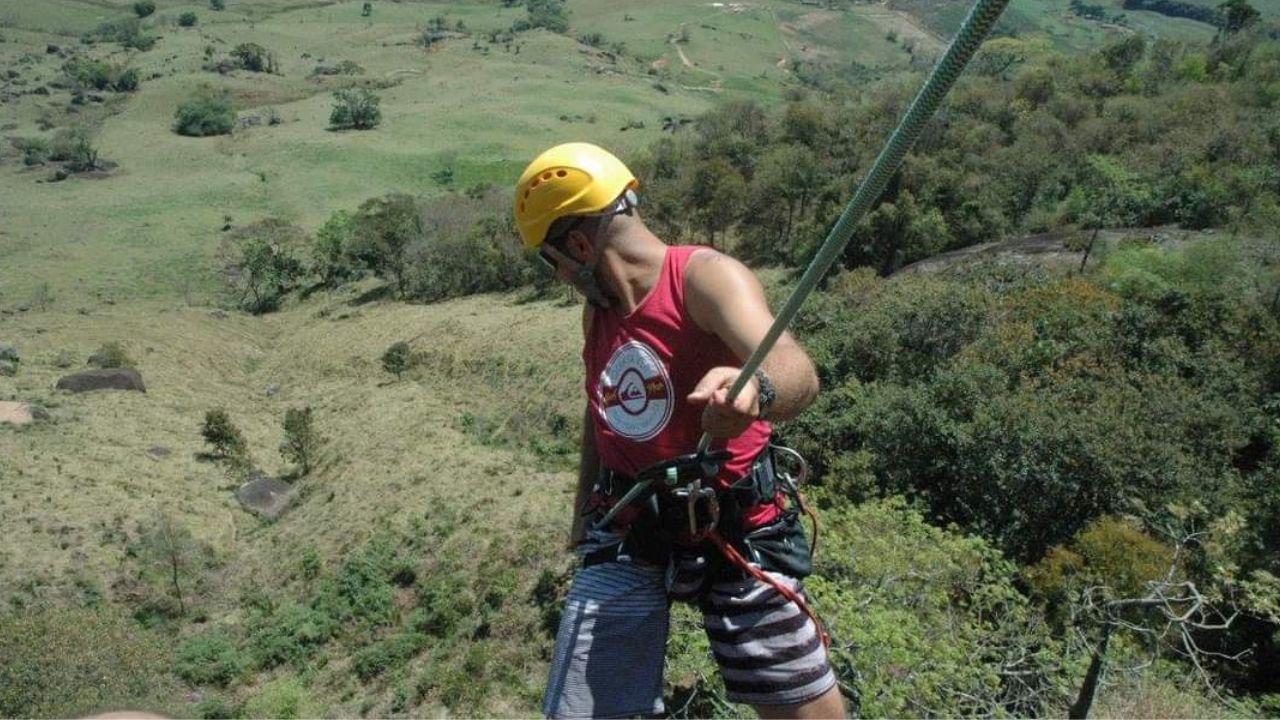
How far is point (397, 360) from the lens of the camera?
4231 cm

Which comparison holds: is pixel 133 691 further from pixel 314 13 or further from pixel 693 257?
pixel 314 13

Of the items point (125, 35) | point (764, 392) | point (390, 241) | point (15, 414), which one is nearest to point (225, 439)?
point (15, 414)

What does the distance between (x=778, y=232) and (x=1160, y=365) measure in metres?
31.3

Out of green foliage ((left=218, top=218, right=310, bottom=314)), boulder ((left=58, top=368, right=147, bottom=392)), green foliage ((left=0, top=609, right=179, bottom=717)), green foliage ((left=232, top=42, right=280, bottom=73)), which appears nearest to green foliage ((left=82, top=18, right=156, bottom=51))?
green foliage ((left=232, top=42, right=280, bottom=73))

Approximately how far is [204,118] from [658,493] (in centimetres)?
11234

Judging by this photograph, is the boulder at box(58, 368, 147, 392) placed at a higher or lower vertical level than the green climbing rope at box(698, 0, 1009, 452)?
lower

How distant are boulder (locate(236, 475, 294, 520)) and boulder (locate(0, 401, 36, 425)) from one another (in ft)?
33.6

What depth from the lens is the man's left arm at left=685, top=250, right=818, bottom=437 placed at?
93.5 inches

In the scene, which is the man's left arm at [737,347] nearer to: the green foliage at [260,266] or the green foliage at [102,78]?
the green foliage at [260,266]

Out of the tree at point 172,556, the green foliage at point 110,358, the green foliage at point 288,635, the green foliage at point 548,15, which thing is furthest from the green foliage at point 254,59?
the green foliage at point 288,635

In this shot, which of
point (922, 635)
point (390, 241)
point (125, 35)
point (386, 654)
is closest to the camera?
point (922, 635)

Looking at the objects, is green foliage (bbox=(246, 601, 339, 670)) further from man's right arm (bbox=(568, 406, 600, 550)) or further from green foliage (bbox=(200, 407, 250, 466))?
man's right arm (bbox=(568, 406, 600, 550))

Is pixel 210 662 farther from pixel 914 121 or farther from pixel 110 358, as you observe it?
pixel 110 358

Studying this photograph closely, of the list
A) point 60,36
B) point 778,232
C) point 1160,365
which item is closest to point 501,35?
point 60,36
